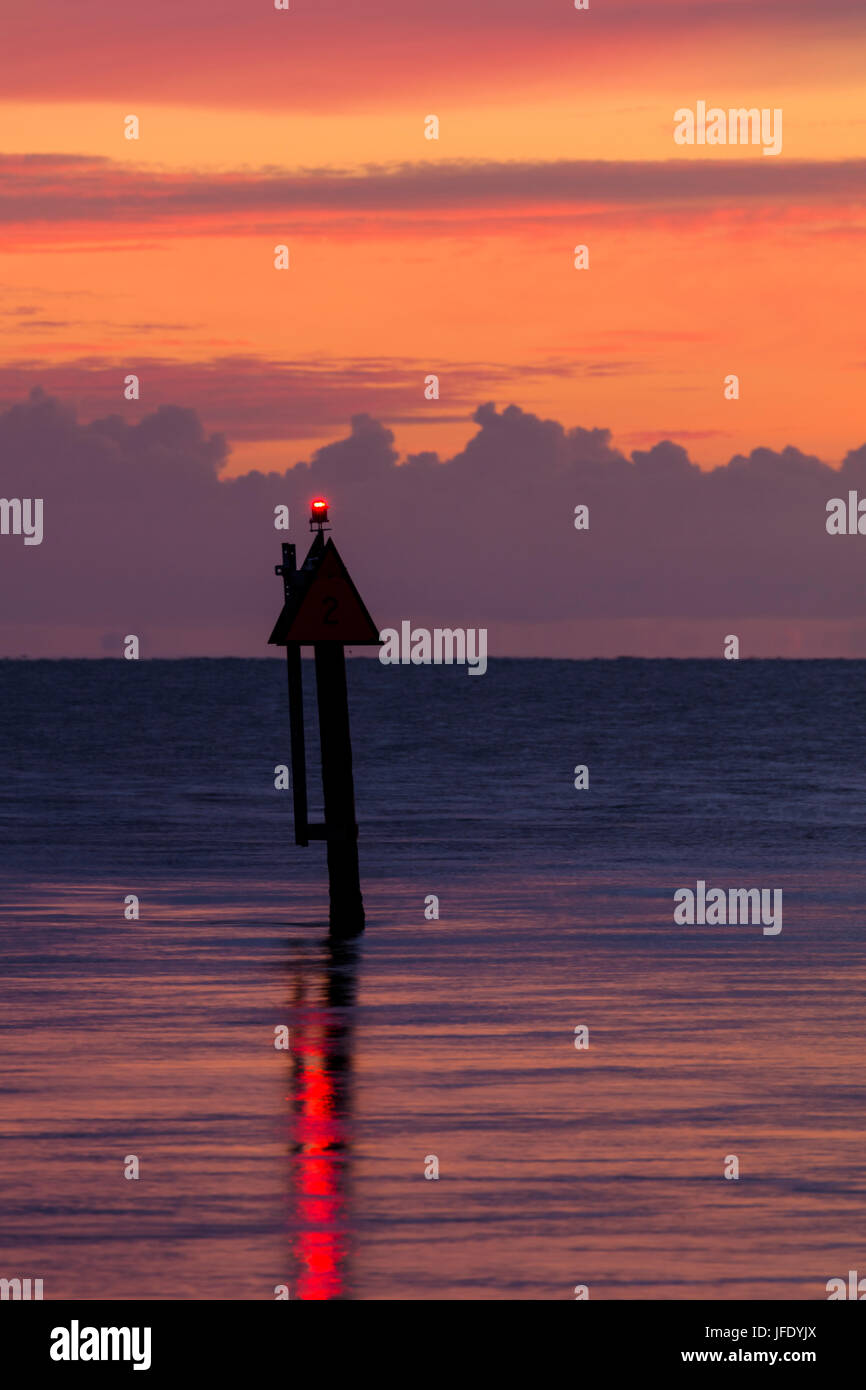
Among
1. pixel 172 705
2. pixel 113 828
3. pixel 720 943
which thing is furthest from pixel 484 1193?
pixel 172 705

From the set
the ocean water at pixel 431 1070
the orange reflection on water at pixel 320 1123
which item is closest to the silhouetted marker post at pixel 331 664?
the ocean water at pixel 431 1070

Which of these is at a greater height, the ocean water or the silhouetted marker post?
the silhouetted marker post

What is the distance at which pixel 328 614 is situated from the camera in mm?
20094

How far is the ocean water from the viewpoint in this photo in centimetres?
896

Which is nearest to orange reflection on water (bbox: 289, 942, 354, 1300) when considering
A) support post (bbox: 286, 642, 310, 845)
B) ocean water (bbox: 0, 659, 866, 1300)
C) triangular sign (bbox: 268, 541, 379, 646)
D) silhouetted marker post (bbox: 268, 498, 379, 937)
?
ocean water (bbox: 0, 659, 866, 1300)

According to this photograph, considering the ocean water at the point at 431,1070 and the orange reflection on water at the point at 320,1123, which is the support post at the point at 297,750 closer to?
the ocean water at the point at 431,1070

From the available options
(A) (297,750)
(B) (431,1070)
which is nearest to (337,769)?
(A) (297,750)

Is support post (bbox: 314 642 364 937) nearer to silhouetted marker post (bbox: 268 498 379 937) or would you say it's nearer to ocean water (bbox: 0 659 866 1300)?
silhouetted marker post (bbox: 268 498 379 937)

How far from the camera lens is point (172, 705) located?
12862 cm

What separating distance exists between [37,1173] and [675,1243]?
314 centimetres

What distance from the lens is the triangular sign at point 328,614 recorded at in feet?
65.8

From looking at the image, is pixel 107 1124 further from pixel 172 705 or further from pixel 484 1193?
pixel 172 705

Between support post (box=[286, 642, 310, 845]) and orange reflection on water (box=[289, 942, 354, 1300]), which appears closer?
orange reflection on water (box=[289, 942, 354, 1300])

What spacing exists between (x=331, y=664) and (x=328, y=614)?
714 mm
